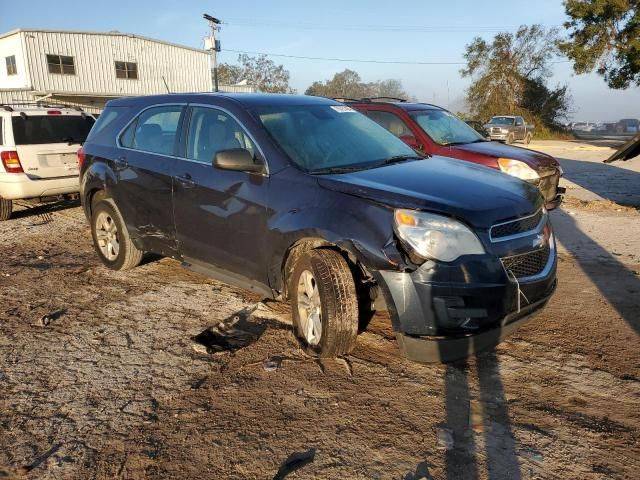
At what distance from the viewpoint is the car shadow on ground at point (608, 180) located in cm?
1060

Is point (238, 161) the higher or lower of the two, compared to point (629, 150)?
higher

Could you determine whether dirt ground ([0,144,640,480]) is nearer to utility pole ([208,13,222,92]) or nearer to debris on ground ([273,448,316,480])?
debris on ground ([273,448,316,480])

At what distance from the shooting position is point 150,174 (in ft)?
15.1

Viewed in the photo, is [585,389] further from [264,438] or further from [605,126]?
[605,126]

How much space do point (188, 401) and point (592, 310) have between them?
3.45m

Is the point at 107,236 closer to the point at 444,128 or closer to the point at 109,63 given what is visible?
the point at 444,128

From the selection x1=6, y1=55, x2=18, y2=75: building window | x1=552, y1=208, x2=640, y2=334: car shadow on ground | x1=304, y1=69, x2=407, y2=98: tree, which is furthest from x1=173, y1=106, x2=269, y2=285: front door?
x1=304, y1=69, x2=407, y2=98: tree

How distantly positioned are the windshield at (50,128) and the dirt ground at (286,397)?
3.71 meters

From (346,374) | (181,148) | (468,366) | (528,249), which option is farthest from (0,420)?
(528,249)

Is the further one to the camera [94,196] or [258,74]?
[258,74]

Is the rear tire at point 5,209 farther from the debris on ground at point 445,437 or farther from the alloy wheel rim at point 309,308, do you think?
A: the debris on ground at point 445,437

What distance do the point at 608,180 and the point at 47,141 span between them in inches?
509

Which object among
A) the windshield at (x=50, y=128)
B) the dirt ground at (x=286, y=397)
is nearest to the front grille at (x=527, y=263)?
the dirt ground at (x=286, y=397)

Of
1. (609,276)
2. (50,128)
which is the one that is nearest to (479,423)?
(609,276)
